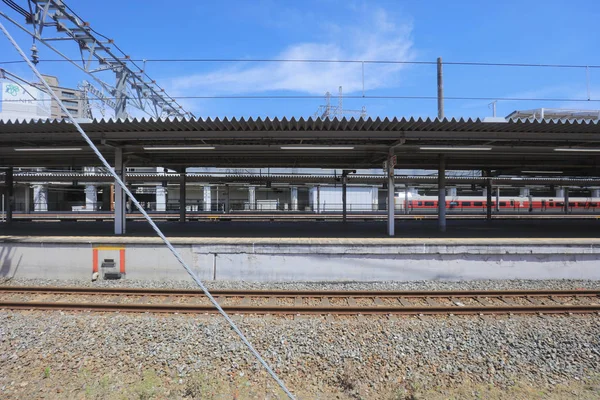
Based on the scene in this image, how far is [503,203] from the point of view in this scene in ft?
115

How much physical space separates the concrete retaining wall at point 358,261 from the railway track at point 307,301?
56.5 inches

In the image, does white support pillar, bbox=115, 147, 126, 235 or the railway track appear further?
white support pillar, bbox=115, 147, 126, 235

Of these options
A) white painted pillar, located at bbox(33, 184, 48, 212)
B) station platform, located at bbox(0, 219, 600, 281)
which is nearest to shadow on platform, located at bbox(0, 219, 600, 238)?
station platform, located at bbox(0, 219, 600, 281)

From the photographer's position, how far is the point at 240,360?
15.2ft

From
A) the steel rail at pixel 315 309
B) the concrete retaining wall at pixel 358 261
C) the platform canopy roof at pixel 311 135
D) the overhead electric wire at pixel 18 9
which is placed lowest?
the steel rail at pixel 315 309

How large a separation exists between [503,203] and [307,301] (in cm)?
3583

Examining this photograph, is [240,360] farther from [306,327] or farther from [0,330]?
[0,330]

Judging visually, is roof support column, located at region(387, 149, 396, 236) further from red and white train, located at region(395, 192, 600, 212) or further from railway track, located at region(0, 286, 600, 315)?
red and white train, located at region(395, 192, 600, 212)

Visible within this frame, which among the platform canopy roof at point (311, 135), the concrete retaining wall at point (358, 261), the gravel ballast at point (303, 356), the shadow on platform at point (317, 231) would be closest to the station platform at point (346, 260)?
the concrete retaining wall at point (358, 261)

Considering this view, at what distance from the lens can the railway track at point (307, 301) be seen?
6.52 meters

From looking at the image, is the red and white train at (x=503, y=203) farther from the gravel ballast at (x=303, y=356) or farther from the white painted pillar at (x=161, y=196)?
the gravel ballast at (x=303, y=356)

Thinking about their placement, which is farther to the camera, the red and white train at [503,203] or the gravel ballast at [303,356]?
the red and white train at [503,203]

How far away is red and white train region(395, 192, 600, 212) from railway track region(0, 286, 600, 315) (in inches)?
1025

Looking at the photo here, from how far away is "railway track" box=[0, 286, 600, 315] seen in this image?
6.52 metres
